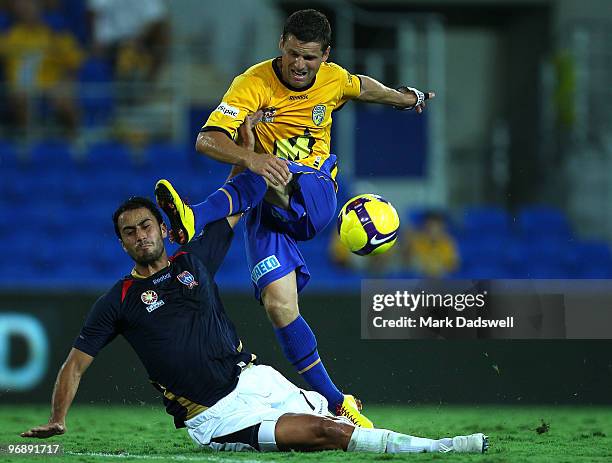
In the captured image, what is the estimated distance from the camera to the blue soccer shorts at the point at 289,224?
631cm

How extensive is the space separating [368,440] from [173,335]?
3.52ft

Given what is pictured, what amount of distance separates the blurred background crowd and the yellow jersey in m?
3.39

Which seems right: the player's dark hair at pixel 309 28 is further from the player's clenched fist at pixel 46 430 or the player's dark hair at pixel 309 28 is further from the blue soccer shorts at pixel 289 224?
the player's clenched fist at pixel 46 430

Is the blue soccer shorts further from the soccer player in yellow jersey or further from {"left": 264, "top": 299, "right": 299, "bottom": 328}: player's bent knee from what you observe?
{"left": 264, "top": 299, "right": 299, "bottom": 328}: player's bent knee

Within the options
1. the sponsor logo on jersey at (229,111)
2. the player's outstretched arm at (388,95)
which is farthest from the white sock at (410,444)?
the player's outstretched arm at (388,95)

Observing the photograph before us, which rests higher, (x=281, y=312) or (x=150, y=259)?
(x=150, y=259)

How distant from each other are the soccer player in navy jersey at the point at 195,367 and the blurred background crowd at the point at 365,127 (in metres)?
4.08

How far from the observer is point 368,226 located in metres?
6.16

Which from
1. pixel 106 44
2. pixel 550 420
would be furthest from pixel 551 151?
pixel 550 420

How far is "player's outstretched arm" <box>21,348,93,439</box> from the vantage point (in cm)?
525

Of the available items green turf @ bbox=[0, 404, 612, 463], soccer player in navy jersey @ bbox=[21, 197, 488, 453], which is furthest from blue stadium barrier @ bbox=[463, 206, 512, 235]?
soccer player in navy jersey @ bbox=[21, 197, 488, 453]

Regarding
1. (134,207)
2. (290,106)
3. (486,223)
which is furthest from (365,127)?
(134,207)

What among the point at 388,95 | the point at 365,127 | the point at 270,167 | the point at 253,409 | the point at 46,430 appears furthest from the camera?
the point at 365,127

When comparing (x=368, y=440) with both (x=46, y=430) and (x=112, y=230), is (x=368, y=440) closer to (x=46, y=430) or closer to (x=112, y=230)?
(x=46, y=430)
